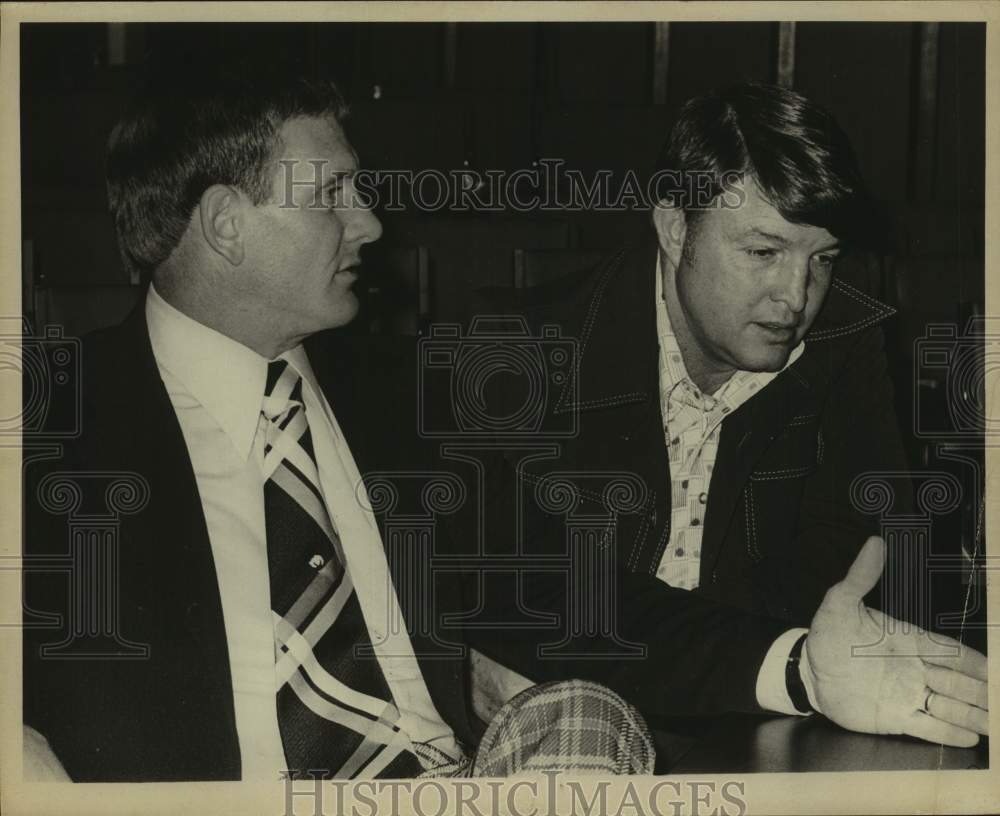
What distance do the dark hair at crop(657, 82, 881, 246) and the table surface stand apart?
2.71ft

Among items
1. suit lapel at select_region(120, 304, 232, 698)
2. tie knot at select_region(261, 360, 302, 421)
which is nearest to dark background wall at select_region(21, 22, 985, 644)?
suit lapel at select_region(120, 304, 232, 698)

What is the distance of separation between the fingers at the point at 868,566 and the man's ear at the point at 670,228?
0.60 m

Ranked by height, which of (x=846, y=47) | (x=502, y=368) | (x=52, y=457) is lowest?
(x=52, y=457)

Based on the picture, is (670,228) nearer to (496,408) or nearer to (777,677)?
(496,408)

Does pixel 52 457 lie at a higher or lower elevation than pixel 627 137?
lower

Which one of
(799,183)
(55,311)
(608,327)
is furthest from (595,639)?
(55,311)

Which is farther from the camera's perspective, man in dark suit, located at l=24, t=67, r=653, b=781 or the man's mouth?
the man's mouth

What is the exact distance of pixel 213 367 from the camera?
6.50ft

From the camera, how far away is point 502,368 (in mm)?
2092

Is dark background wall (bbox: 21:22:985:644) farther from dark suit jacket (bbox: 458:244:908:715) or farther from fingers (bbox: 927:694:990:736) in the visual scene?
fingers (bbox: 927:694:990:736)

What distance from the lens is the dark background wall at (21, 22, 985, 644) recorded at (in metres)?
2.03

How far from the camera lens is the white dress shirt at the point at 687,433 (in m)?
2.10

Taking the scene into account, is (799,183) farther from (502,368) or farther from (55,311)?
(55,311)

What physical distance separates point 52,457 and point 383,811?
2.65 ft
